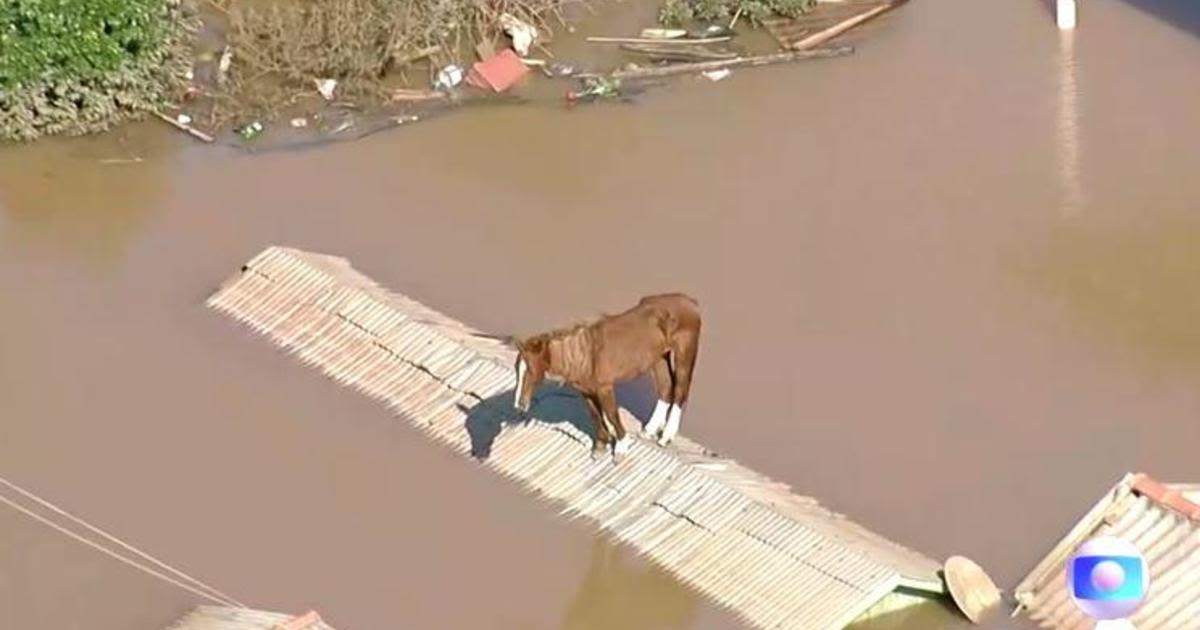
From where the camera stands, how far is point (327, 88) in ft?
60.5

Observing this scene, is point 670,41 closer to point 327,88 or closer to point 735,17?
point 735,17

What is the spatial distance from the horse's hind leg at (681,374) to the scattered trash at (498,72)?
5580 mm

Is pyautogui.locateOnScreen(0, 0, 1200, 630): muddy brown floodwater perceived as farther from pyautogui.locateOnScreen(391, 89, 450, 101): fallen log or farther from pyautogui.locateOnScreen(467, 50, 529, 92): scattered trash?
pyautogui.locateOnScreen(391, 89, 450, 101): fallen log

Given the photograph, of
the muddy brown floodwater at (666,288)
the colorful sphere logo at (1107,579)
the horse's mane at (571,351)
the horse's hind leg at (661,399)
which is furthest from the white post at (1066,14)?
the colorful sphere logo at (1107,579)

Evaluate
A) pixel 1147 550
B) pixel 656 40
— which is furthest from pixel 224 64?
pixel 1147 550

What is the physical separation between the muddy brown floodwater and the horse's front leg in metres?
0.55

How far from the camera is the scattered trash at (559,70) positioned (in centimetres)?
1847

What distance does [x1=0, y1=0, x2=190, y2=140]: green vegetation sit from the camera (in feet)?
56.7

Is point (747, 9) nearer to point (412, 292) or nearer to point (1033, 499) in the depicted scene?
point (412, 292)

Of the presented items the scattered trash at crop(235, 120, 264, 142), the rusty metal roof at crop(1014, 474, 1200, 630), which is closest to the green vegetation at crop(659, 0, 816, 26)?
the scattered trash at crop(235, 120, 264, 142)

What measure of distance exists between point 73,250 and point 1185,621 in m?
9.33

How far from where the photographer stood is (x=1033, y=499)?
12977 millimetres

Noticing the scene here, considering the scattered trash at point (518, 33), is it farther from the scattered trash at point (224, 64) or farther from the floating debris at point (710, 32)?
the scattered trash at point (224, 64)

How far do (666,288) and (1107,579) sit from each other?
6.97 m
